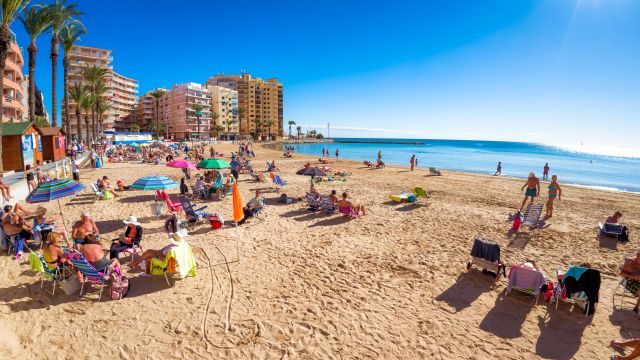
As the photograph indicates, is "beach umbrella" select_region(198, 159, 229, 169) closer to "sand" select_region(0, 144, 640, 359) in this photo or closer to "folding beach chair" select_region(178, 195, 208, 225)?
"folding beach chair" select_region(178, 195, 208, 225)

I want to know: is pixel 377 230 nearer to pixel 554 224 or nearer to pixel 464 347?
pixel 464 347

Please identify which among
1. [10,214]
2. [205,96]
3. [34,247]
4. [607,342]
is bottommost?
[607,342]

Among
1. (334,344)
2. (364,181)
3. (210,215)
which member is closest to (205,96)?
(364,181)

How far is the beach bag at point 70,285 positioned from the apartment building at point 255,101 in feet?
371

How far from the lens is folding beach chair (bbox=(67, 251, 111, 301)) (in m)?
5.18

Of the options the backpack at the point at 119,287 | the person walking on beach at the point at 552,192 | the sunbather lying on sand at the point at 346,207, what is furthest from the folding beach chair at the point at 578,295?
the backpack at the point at 119,287

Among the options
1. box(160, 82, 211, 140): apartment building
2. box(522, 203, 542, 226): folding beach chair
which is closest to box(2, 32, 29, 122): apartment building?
box(160, 82, 211, 140): apartment building

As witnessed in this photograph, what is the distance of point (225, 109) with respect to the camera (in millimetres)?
106688

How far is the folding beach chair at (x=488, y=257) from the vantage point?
6.46 m

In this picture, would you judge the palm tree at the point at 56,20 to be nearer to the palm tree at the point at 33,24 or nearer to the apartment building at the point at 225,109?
the palm tree at the point at 33,24

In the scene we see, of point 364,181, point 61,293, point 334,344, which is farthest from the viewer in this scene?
point 364,181

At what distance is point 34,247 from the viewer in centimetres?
728

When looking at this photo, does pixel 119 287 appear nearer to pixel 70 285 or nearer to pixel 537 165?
pixel 70 285

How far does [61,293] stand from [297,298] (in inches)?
170
